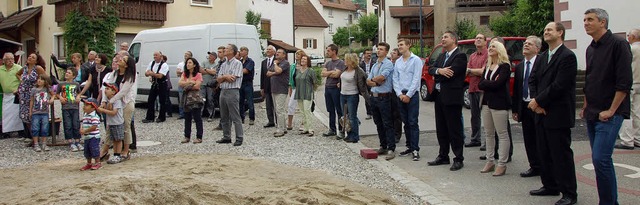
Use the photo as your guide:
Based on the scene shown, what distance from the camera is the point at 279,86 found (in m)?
12.0

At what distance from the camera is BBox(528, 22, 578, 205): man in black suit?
566cm

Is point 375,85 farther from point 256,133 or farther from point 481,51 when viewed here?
point 256,133

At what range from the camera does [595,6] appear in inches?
560

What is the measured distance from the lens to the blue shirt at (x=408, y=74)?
844 cm

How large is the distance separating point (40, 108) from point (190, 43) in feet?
19.0

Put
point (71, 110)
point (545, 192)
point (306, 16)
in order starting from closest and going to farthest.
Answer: point (545, 192), point (71, 110), point (306, 16)

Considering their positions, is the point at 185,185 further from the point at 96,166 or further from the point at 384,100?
the point at 384,100

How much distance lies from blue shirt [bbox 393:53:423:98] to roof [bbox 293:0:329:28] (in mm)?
45916

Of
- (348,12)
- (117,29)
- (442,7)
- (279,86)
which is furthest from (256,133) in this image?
(348,12)

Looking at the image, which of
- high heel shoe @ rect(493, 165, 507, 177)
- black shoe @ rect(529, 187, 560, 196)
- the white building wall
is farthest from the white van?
black shoe @ rect(529, 187, 560, 196)

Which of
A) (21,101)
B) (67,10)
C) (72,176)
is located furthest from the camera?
(67,10)

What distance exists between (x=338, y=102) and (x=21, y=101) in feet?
18.0

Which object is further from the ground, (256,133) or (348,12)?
(348,12)

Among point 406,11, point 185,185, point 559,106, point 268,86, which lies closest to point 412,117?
point 559,106
